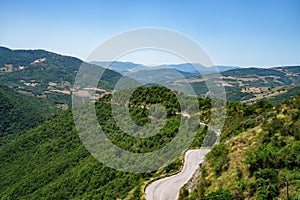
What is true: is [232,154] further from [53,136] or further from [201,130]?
[53,136]

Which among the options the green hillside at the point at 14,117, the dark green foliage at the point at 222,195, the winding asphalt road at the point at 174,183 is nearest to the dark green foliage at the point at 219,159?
the dark green foliage at the point at 222,195

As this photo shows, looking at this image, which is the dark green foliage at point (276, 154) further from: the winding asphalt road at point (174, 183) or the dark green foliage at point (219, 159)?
the winding asphalt road at point (174, 183)

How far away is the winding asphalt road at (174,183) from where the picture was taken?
21.1m

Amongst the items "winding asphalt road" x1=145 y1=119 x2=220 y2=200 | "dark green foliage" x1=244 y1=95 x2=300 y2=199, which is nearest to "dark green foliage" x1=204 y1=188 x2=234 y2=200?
"dark green foliage" x1=244 y1=95 x2=300 y2=199

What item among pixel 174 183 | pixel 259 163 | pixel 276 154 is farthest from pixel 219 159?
pixel 174 183

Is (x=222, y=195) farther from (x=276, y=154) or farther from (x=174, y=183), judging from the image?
(x=174, y=183)

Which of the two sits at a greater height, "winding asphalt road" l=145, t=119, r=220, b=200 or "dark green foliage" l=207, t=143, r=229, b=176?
Result: "dark green foliage" l=207, t=143, r=229, b=176

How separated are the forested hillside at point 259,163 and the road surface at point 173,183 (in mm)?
2010

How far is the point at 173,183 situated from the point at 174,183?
0.07 metres

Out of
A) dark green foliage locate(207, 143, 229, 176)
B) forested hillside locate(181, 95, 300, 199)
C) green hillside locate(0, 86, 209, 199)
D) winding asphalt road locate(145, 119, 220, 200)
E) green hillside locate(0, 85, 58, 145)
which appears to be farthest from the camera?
green hillside locate(0, 85, 58, 145)

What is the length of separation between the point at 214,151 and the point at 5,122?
121 metres

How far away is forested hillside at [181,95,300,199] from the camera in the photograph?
1539 cm

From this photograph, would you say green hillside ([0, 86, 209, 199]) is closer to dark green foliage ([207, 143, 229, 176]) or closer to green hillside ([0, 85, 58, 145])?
dark green foliage ([207, 143, 229, 176])

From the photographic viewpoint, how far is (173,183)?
2280 cm
